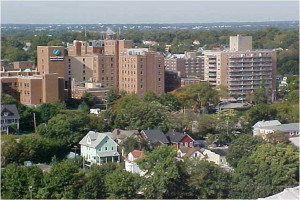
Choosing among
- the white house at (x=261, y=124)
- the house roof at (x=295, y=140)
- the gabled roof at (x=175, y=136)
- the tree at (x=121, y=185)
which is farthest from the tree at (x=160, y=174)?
the white house at (x=261, y=124)

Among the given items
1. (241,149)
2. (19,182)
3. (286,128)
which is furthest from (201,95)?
(19,182)

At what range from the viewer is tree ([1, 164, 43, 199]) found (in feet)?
18.4

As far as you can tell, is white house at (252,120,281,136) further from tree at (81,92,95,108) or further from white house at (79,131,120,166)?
tree at (81,92,95,108)

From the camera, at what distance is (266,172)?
241 inches

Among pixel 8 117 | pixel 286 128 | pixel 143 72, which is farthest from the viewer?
pixel 143 72

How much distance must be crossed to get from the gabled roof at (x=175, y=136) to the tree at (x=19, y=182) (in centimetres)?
290

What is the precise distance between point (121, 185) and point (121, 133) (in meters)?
3.03

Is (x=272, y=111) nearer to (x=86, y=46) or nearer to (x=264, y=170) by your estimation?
(x=264, y=170)

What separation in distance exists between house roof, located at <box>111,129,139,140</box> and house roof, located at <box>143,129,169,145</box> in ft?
0.58

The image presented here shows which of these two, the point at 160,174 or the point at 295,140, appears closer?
the point at 160,174

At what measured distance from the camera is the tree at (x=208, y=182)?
228 inches

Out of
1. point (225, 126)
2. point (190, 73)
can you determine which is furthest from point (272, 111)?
point (190, 73)

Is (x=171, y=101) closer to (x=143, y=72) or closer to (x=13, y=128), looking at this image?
(x=143, y=72)

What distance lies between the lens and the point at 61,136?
27.1 feet
